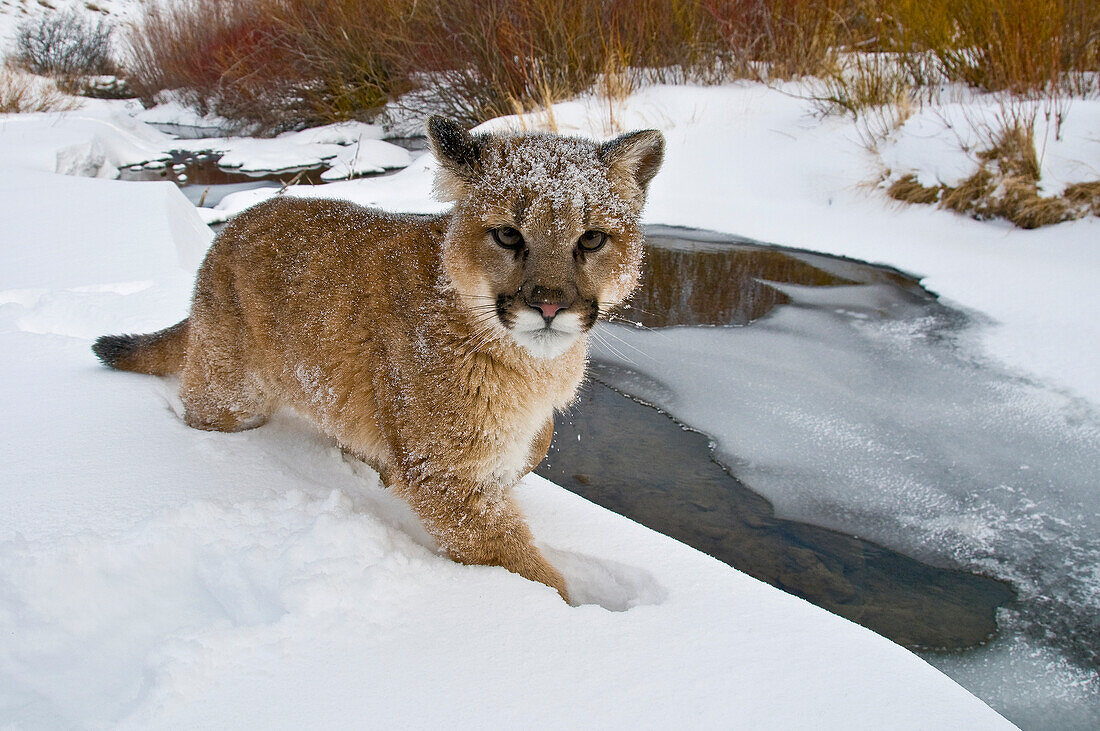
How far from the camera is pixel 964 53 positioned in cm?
898

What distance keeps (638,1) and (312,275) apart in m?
10.2

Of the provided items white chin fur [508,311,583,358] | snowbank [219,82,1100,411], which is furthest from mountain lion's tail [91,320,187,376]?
snowbank [219,82,1100,411]

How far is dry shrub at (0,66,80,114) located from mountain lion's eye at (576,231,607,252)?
15191mm

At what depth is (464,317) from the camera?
2.41m

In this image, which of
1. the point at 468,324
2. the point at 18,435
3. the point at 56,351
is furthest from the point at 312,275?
the point at 56,351

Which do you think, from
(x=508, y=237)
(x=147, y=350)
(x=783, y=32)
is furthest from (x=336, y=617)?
(x=783, y=32)

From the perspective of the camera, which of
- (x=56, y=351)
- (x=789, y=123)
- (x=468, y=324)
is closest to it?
(x=468, y=324)

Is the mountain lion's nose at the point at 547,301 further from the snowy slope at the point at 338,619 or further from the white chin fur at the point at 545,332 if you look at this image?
the snowy slope at the point at 338,619

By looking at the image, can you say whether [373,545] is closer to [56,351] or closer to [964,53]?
[56,351]

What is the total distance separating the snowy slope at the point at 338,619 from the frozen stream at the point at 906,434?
3.32 feet

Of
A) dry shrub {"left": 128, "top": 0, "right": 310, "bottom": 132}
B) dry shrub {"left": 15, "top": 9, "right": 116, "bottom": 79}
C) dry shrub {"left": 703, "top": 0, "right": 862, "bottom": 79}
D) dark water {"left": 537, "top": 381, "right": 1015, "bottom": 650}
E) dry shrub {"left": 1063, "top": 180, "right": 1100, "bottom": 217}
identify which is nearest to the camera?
dark water {"left": 537, "top": 381, "right": 1015, "bottom": 650}

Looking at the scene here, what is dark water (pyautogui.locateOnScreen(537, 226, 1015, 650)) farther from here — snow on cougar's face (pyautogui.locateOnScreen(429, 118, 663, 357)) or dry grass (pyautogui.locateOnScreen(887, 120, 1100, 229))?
dry grass (pyautogui.locateOnScreen(887, 120, 1100, 229))

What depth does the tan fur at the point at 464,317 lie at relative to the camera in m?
2.29

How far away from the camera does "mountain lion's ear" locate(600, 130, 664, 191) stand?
2.45m
